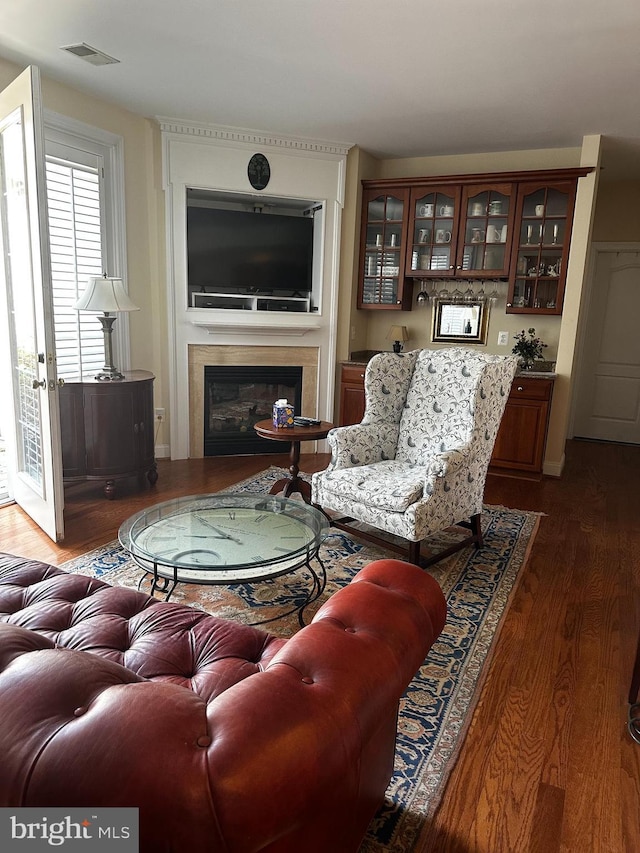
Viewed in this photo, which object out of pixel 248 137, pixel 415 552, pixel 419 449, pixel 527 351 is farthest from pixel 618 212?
pixel 415 552

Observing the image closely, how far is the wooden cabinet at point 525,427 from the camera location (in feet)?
15.3

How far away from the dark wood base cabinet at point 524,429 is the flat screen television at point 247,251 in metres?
2.09

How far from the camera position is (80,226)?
4.18 metres

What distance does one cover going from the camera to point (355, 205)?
5.18m

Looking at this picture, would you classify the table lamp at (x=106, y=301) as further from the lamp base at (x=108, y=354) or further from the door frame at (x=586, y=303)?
the door frame at (x=586, y=303)

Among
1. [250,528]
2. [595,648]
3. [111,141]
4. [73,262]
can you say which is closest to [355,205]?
[111,141]

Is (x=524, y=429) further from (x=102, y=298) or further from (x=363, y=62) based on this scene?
(x=102, y=298)

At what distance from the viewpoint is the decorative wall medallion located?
481 cm

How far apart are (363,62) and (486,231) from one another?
2059mm

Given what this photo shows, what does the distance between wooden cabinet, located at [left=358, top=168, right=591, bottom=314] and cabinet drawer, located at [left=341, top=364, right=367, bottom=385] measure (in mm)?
630

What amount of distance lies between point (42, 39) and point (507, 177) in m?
3.45

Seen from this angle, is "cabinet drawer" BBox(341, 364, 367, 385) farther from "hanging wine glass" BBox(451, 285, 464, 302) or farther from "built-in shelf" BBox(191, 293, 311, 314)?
"hanging wine glass" BBox(451, 285, 464, 302)

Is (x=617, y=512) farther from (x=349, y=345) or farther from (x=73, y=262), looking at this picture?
(x=73, y=262)

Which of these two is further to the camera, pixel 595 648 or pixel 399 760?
pixel 595 648
